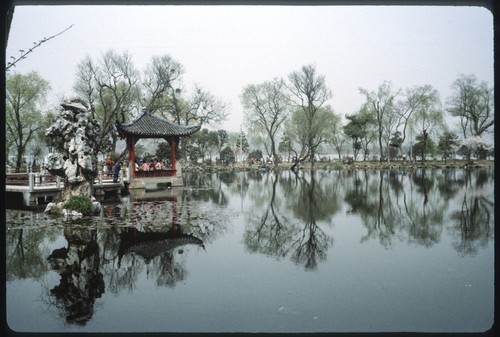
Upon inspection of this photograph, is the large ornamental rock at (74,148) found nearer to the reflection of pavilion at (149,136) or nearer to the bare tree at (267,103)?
the reflection of pavilion at (149,136)

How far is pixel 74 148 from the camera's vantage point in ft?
36.6

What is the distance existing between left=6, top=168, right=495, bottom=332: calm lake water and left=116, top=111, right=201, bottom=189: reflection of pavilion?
912 centimetres

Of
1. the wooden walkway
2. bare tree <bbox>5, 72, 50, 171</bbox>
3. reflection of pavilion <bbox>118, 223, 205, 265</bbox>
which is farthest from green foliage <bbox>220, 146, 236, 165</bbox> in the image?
reflection of pavilion <bbox>118, 223, 205, 265</bbox>

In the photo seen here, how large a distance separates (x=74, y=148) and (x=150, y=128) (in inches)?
394

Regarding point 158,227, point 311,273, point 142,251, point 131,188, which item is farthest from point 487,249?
point 131,188

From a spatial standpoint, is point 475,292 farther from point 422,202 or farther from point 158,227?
point 422,202

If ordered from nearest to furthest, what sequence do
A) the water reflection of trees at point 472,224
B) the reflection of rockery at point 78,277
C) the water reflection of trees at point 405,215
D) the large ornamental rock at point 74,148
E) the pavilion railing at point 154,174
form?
1. the reflection of rockery at point 78,277
2. the water reflection of trees at point 472,224
3. the water reflection of trees at point 405,215
4. the large ornamental rock at point 74,148
5. the pavilion railing at point 154,174

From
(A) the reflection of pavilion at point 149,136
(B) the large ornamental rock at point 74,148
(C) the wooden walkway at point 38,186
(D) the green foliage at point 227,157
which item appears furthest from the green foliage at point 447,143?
(B) the large ornamental rock at point 74,148

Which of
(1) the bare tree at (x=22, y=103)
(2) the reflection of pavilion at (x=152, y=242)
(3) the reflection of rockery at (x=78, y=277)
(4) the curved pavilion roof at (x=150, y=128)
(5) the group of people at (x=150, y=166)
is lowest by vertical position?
(3) the reflection of rockery at (x=78, y=277)

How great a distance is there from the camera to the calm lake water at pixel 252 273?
13.0ft

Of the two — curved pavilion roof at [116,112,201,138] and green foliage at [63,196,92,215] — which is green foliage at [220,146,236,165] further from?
green foliage at [63,196,92,215]

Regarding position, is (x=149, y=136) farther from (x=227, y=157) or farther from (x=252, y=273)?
(x=227, y=157)

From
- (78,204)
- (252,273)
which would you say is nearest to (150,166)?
(78,204)

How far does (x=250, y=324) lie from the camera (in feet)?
12.6
